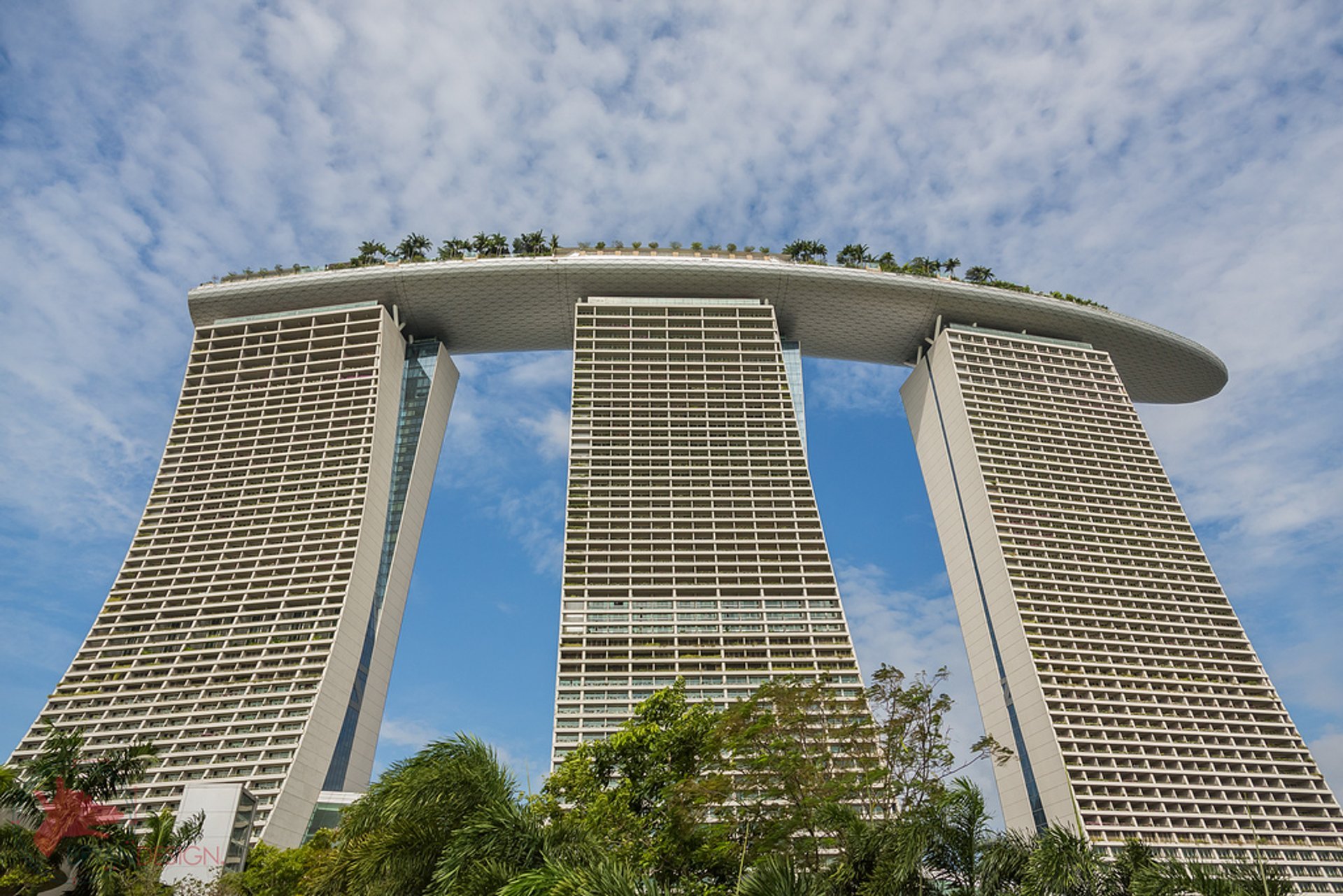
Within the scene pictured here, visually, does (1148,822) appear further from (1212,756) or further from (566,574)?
(566,574)

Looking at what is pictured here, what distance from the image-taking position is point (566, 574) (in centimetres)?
5728

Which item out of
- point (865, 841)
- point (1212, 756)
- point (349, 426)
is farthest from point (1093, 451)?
point (865, 841)

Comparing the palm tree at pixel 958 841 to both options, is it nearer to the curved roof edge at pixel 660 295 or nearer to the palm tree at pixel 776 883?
the palm tree at pixel 776 883

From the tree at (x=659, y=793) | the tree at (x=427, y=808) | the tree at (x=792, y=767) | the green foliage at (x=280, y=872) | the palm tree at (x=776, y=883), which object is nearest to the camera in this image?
the palm tree at (x=776, y=883)

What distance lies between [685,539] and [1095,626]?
→ 2455 centimetres

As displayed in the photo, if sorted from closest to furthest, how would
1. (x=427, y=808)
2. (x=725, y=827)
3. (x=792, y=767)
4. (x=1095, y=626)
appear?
(x=427, y=808) < (x=725, y=827) < (x=792, y=767) < (x=1095, y=626)

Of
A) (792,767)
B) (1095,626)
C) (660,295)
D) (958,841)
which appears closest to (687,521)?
(660,295)

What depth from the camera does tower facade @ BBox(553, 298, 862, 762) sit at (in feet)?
175

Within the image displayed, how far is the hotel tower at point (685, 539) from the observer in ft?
169

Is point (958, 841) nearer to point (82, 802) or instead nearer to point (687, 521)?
point (82, 802)

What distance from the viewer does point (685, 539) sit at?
5962 centimetres

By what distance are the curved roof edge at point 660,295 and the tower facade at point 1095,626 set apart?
2.30 m

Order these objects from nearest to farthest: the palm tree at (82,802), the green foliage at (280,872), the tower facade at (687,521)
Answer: the palm tree at (82,802), the green foliage at (280,872), the tower facade at (687,521)

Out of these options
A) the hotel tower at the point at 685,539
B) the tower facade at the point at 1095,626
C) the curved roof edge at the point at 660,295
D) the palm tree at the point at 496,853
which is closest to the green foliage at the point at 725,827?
the palm tree at the point at 496,853
